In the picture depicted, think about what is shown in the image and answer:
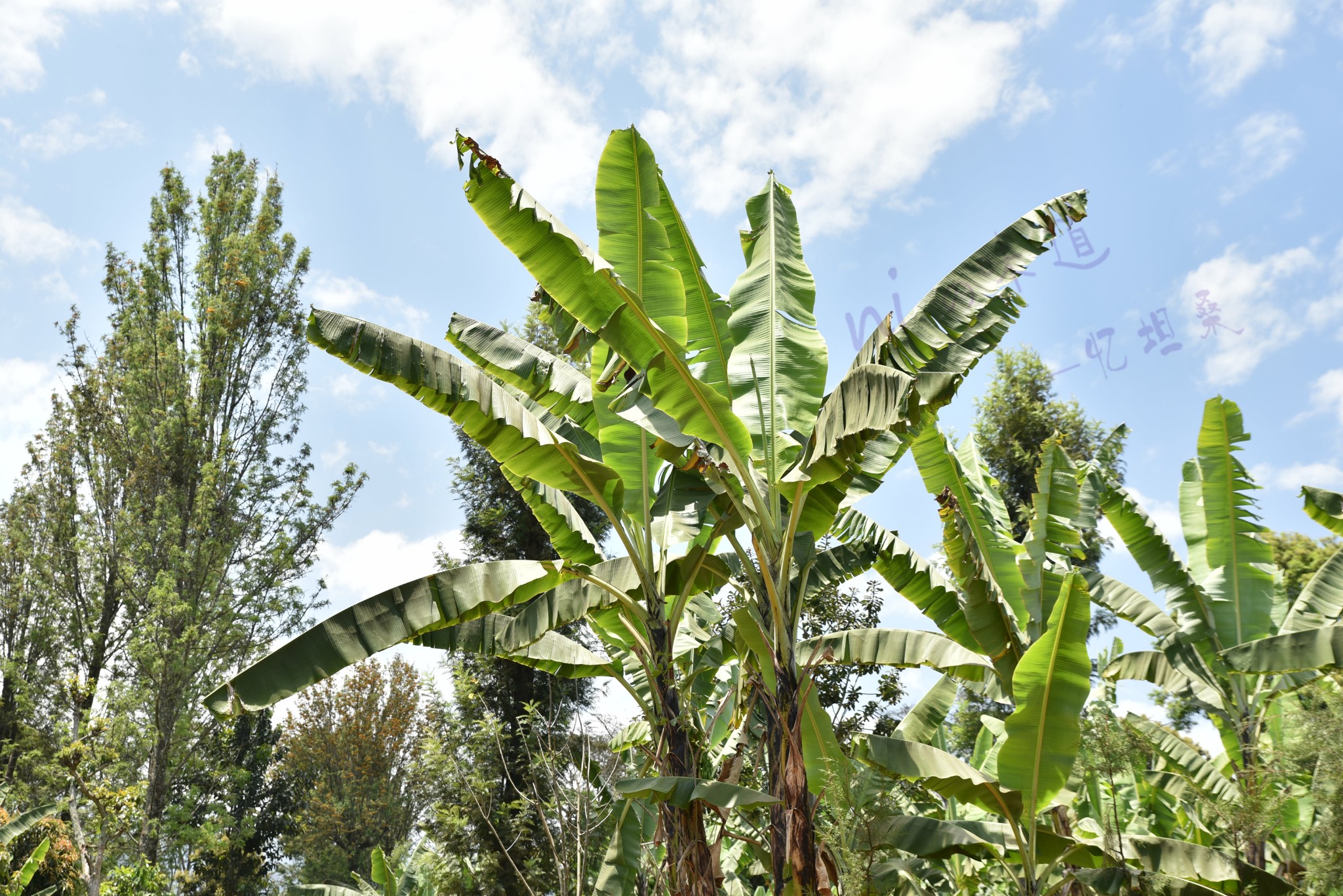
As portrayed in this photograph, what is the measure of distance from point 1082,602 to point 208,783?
14.2 meters

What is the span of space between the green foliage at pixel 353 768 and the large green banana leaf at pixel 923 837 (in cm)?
1756

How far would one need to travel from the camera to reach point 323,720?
23.5 metres

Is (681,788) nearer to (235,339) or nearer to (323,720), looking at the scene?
(235,339)

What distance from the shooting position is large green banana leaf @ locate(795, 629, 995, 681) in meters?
6.25

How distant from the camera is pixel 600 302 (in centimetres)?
486

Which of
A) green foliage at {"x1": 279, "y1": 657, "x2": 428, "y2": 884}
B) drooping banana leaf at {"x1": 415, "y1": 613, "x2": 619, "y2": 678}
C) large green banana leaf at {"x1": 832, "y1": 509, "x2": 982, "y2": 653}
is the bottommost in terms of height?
green foliage at {"x1": 279, "y1": 657, "x2": 428, "y2": 884}

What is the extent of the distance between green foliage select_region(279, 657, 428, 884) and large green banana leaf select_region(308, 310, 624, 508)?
17599mm

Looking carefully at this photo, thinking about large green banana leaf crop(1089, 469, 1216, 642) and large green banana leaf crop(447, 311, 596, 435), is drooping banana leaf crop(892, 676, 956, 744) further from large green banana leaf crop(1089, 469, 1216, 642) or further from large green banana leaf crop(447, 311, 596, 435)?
large green banana leaf crop(447, 311, 596, 435)

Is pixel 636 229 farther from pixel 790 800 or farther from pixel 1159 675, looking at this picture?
pixel 1159 675

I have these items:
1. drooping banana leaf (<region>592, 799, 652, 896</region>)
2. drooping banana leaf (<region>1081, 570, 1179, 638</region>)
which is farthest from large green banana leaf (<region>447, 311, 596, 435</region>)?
drooping banana leaf (<region>1081, 570, 1179, 638</region>)

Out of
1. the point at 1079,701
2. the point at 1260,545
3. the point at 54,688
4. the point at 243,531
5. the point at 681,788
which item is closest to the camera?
the point at 681,788

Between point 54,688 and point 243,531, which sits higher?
point 243,531

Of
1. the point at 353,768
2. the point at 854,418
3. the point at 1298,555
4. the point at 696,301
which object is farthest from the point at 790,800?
the point at 353,768

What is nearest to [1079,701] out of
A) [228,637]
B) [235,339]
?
[228,637]
